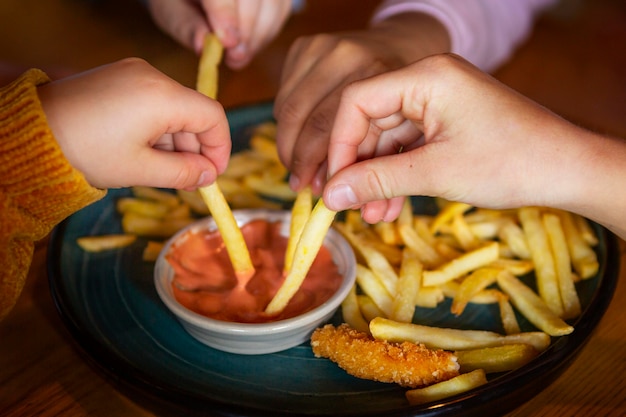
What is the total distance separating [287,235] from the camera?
1499mm

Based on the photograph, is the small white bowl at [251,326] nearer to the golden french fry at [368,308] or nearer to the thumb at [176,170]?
the golden french fry at [368,308]

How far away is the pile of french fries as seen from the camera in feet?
3.81

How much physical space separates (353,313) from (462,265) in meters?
0.26

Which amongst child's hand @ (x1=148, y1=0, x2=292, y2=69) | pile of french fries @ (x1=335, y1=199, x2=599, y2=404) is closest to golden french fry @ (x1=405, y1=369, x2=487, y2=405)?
pile of french fries @ (x1=335, y1=199, x2=599, y2=404)

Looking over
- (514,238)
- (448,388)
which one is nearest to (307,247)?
(448,388)

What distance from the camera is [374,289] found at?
1352 mm

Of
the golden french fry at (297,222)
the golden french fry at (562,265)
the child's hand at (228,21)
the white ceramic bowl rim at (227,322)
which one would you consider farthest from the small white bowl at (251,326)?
the child's hand at (228,21)

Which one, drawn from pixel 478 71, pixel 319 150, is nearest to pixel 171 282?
pixel 319 150

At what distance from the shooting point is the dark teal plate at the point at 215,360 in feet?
3.38

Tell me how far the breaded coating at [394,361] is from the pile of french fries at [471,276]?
1.1 inches

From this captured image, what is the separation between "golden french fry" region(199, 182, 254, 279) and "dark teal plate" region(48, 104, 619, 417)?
0.17 meters

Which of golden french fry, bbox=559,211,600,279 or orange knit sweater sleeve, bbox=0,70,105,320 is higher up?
orange knit sweater sleeve, bbox=0,70,105,320

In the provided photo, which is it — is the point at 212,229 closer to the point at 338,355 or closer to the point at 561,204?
the point at 338,355

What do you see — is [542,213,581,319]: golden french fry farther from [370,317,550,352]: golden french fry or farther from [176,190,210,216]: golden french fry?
[176,190,210,216]: golden french fry
